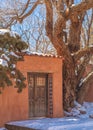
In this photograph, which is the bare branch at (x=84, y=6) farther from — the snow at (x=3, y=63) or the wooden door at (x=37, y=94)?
the snow at (x=3, y=63)

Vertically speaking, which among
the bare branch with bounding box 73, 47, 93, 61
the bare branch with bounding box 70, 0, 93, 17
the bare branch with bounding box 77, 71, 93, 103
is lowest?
Answer: the bare branch with bounding box 77, 71, 93, 103

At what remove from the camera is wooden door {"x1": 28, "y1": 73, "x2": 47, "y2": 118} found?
14.8 m

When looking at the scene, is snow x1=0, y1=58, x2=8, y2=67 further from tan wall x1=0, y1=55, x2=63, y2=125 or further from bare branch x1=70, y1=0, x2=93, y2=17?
bare branch x1=70, y1=0, x2=93, y2=17

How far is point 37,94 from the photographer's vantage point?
15125mm

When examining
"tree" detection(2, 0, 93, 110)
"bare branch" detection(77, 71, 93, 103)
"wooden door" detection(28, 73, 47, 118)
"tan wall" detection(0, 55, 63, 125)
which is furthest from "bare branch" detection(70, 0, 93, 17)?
"bare branch" detection(77, 71, 93, 103)

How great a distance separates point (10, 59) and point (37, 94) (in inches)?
118

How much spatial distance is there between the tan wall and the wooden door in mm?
417

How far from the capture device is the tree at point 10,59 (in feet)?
40.3

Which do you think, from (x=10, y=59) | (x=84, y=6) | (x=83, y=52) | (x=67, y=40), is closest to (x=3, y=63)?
(x=10, y=59)

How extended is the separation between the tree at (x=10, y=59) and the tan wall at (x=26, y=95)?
677 mm

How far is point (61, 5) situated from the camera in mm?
15328

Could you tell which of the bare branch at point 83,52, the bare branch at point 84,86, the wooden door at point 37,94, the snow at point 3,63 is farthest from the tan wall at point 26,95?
the bare branch at point 84,86

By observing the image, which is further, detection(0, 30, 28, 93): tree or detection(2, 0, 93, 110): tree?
detection(2, 0, 93, 110): tree

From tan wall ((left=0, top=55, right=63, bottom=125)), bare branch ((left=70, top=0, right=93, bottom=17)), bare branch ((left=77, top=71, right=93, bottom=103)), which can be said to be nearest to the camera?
tan wall ((left=0, top=55, right=63, bottom=125))
